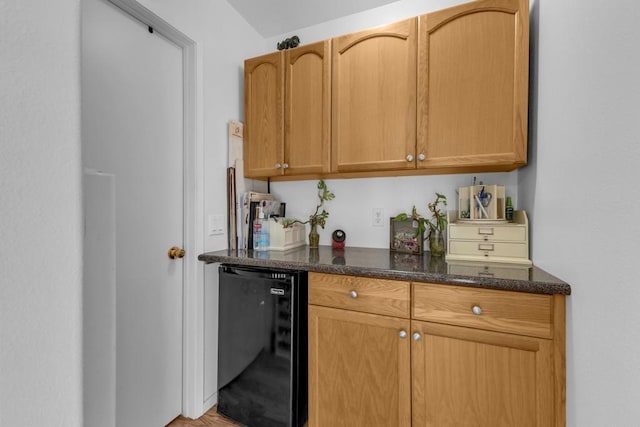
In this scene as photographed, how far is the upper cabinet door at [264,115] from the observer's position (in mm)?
1793

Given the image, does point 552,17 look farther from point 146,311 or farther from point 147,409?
point 147,409

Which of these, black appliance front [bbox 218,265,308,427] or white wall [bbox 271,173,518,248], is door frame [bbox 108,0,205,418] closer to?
black appliance front [bbox 218,265,308,427]

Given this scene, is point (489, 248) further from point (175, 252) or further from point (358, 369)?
point (175, 252)

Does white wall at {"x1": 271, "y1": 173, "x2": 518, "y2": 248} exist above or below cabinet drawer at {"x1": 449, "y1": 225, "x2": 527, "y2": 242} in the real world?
above

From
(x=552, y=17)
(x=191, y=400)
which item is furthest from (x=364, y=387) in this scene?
(x=552, y=17)

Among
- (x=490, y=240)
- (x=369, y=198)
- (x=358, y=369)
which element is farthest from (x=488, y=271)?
(x=369, y=198)

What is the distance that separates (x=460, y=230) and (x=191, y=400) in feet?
5.91

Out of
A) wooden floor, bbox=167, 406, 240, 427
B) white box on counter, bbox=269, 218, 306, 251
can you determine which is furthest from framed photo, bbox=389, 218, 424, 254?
wooden floor, bbox=167, 406, 240, 427

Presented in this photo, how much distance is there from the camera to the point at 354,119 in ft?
5.25

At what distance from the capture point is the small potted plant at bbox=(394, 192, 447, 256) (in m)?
1.61

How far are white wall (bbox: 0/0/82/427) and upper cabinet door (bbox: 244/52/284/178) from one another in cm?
139

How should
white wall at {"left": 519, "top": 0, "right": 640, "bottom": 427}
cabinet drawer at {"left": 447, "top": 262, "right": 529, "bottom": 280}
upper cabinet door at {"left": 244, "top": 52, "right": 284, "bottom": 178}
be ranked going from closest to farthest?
white wall at {"left": 519, "top": 0, "right": 640, "bottom": 427}, cabinet drawer at {"left": 447, "top": 262, "right": 529, "bottom": 280}, upper cabinet door at {"left": 244, "top": 52, "right": 284, "bottom": 178}

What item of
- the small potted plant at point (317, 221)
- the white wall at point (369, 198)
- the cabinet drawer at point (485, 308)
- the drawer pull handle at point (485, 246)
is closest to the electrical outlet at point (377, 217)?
the white wall at point (369, 198)

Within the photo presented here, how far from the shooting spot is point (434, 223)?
1.71 meters
